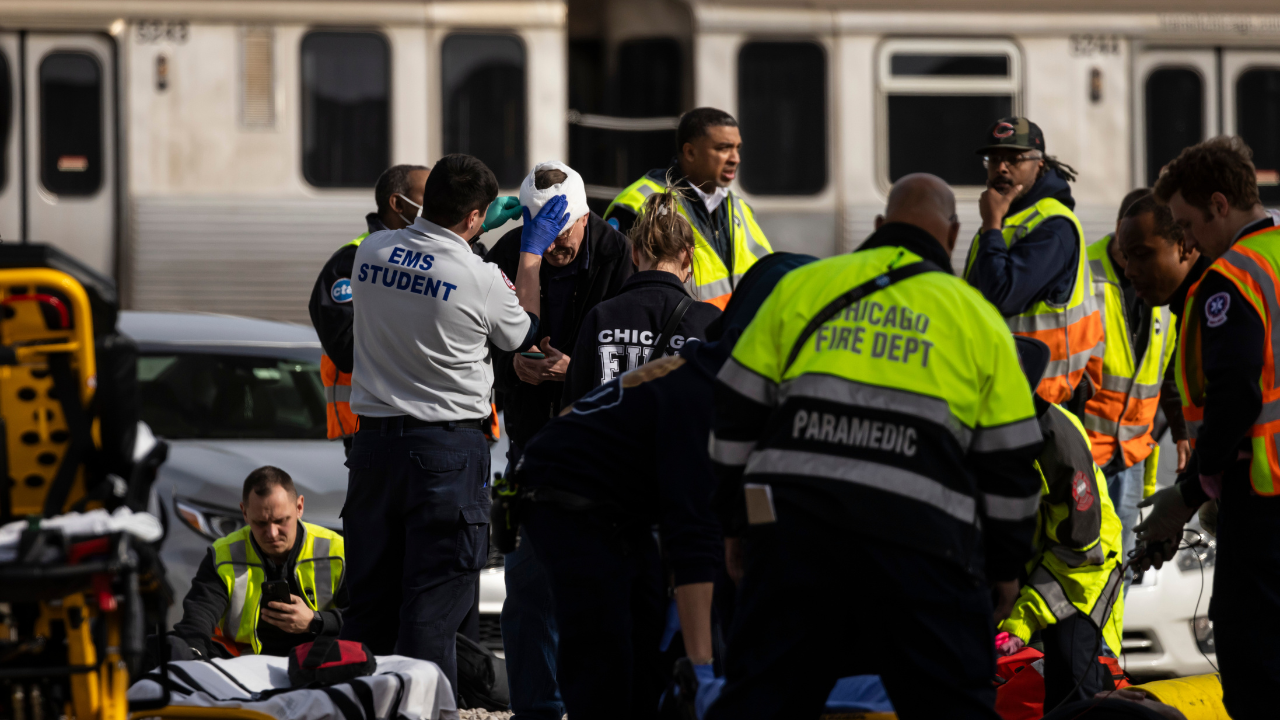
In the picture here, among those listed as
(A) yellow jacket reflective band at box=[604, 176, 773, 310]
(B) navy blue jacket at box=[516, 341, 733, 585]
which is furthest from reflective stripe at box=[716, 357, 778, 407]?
(A) yellow jacket reflective band at box=[604, 176, 773, 310]

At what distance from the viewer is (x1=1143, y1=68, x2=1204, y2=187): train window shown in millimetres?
9688

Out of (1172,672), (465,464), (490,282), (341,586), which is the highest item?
(490,282)

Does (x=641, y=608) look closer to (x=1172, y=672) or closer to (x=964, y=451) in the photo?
(x=964, y=451)

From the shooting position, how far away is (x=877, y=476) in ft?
9.80

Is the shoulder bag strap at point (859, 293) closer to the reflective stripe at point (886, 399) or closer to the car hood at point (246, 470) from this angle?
the reflective stripe at point (886, 399)

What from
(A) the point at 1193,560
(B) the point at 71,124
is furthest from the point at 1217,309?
(B) the point at 71,124

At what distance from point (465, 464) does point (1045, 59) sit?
6185 millimetres

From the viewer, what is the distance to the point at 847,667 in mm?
3117

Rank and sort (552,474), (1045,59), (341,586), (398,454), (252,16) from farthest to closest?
(1045,59) → (252,16) → (341,586) → (398,454) → (552,474)

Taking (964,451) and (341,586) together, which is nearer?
(964,451)

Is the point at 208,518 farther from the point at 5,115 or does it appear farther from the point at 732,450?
the point at 5,115

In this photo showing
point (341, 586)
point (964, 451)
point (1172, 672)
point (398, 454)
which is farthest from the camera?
point (1172, 672)

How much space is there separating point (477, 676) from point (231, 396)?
248 centimetres

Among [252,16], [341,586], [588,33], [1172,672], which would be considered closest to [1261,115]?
[588,33]
